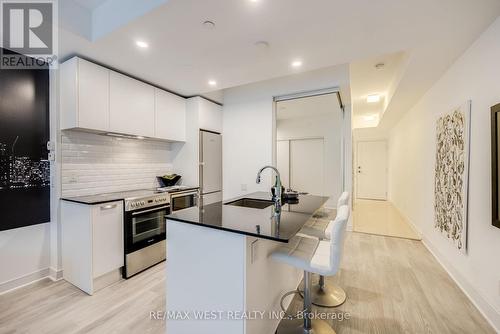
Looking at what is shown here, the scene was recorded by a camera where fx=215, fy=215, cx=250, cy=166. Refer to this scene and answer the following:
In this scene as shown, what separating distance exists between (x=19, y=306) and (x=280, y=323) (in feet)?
7.60

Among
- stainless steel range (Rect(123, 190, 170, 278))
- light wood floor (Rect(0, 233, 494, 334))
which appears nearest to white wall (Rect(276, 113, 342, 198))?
light wood floor (Rect(0, 233, 494, 334))

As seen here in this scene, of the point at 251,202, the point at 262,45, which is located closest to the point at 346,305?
the point at 251,202

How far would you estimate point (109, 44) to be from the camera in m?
2.05

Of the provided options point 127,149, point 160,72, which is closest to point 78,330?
point 127,149

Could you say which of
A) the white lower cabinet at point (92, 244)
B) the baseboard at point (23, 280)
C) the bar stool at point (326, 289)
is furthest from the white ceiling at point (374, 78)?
the baseboard at point (23, 280)

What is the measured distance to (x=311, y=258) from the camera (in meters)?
1.44

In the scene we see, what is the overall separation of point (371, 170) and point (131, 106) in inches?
301

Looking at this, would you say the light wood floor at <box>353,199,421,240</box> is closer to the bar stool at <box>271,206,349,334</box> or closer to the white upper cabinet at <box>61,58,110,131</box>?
the bar stool at <box>271,206,349,334</box>

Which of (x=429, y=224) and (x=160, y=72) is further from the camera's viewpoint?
(x=429, y=224)

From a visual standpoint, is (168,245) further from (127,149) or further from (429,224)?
(429,224)

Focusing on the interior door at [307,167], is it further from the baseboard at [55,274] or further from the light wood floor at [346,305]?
the baseboard at [55,274]

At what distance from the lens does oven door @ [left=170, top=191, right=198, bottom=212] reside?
2916 millimetres

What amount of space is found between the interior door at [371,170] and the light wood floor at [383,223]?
1.60 metres

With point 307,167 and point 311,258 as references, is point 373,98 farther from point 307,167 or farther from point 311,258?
point 311,258
